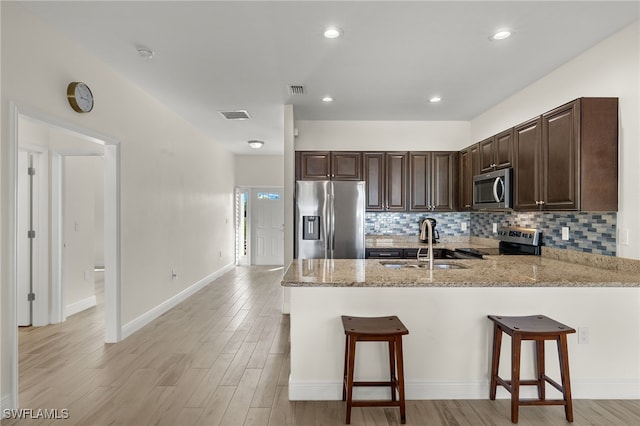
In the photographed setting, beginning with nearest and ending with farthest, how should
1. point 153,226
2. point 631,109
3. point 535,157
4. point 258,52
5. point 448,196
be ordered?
point 631,109 < point 258,52 < point 535,157 < point 153,226 < point 448,196

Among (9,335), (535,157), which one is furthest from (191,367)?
(535,157)

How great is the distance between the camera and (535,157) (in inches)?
132

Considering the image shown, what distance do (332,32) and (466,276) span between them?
1.98m

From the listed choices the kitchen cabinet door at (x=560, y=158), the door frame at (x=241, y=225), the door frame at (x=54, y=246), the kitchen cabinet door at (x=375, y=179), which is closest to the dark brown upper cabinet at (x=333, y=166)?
the kitchen cabinet door at (x=375, y=179)

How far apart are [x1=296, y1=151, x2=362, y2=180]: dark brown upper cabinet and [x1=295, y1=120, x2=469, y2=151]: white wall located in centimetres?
15

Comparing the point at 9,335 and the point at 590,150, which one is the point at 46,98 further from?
the point at 590,150

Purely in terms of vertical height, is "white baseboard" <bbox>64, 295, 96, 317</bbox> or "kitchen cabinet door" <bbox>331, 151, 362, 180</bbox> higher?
"kitchen cabinet door" <bbox>331, 151, 362, 180</bbox>

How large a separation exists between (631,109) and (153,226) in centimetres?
470

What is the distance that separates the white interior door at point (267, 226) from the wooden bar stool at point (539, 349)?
6.93 metres

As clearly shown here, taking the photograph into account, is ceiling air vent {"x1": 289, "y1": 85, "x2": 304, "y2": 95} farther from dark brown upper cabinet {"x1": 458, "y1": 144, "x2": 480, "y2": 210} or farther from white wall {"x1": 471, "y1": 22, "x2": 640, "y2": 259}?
white wall {"x1": 471, "y1": 22, "x2": 640, "y2": 259}

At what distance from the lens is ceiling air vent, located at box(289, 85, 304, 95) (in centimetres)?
400

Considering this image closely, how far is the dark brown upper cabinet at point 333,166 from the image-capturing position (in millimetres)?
5328

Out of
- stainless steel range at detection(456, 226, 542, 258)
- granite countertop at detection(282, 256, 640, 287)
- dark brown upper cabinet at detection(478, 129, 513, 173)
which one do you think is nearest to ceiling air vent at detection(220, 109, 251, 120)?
granite countertop at detection(282, 256, 640, 287)

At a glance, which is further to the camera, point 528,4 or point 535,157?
point 535,157
